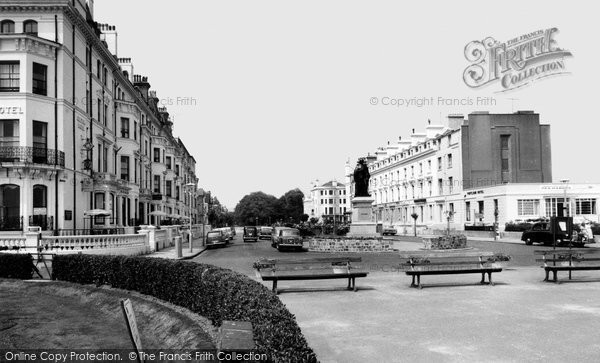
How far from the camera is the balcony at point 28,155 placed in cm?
2718

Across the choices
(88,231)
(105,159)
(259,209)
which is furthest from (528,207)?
(259,209)

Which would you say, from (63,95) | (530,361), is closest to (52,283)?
(530,361)

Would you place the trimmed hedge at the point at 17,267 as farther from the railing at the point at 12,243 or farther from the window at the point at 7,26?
the window at the point at 7,26

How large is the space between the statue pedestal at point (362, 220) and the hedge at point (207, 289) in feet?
68.8

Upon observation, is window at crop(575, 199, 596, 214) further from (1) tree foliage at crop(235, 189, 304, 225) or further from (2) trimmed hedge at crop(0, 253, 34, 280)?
(1) tree foliage at crop(235, 189, 304, 225)

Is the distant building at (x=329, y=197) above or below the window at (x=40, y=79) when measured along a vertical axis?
below

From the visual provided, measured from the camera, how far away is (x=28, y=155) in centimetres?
2744

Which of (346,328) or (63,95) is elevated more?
(63,95)

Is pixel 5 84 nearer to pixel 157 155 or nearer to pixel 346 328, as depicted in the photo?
pixel 346 328

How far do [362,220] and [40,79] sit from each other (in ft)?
70.5

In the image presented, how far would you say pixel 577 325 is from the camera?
8.81m

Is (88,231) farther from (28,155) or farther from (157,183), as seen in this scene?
(157,183)

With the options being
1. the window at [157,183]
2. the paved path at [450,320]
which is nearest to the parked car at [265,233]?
the window at [157,183]

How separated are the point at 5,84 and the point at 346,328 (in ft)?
88.1
